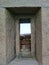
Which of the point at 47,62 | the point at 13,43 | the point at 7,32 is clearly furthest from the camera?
the point at 13,43

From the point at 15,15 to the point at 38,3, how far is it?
0.79 metres

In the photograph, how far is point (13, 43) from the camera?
9.30ft

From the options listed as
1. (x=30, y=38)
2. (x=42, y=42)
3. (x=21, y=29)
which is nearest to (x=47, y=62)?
(x=42, y=42)

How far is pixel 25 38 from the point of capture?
2959mm

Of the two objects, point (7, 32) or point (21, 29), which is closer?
point (7, 32)

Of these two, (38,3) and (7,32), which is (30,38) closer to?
(7,32)

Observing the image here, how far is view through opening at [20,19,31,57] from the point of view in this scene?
2959 millimetres

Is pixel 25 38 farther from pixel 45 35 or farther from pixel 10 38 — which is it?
pixel 45 35

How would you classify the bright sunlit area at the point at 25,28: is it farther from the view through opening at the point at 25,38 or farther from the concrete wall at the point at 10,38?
the concrete wall at the point at 10,38

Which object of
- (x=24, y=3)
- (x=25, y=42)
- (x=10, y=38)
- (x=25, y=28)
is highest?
(x=24, y=3)

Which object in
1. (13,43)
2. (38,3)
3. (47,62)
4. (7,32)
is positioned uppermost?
(38,3)

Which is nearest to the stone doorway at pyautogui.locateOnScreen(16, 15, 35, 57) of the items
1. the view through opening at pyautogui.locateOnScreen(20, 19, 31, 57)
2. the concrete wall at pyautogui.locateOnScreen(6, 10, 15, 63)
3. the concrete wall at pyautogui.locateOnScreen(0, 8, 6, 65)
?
the view through opening at pyautogui.locateOnScreen(20, 19, 31, 57)

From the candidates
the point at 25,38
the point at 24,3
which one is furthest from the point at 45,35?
the point at 25,38

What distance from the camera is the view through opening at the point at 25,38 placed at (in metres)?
2.96
